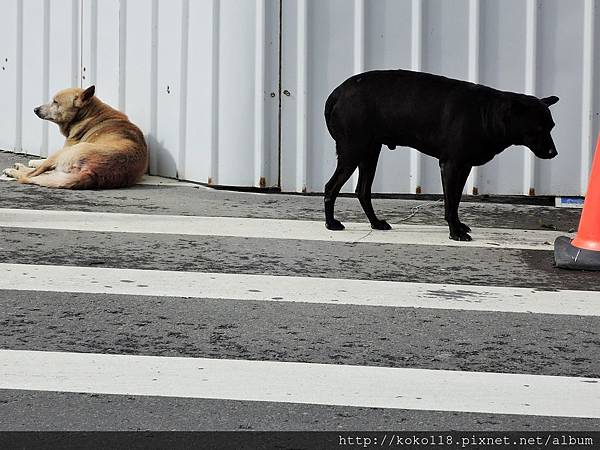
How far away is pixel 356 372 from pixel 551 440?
0.91 meters

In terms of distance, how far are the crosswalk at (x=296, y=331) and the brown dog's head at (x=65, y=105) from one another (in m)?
2.96

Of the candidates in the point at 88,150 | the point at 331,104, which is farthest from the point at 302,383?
the point at 88,150

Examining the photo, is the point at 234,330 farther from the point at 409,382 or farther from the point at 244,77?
the point at 244,77

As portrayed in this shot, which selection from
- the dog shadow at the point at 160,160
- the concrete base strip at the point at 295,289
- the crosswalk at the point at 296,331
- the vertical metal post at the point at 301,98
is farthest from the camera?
the dog shadow at the point at 160,160

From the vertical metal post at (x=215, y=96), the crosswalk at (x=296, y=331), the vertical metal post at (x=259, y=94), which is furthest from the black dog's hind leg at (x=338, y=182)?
the vertical metal post at (x=215, y=96)

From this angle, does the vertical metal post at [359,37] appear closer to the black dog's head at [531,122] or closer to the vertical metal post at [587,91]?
the vertical metal post at [587,91]

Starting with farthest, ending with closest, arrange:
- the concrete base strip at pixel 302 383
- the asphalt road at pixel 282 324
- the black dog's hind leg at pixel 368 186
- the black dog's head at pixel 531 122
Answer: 1. the black dog's hind leg at pixel 368 186
2. the black dog's head at pixel 531 122
3. the concrete base strip at pixel 302 383
4. the asphalt road at pixel 282 324

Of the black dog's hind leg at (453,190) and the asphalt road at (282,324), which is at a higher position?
the black dog's hind leg at (453,190)

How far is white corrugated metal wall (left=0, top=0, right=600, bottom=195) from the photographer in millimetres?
9180

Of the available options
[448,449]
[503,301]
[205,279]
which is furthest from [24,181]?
[448,449]

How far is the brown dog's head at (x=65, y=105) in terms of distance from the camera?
1023 centimetres

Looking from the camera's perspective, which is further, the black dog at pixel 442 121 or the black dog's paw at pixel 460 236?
the black dog's paw at pixel 460 236

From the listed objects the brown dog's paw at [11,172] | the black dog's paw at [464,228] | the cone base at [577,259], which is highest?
the brown dog's paw at [11,172]

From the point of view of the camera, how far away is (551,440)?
12.7 ft
